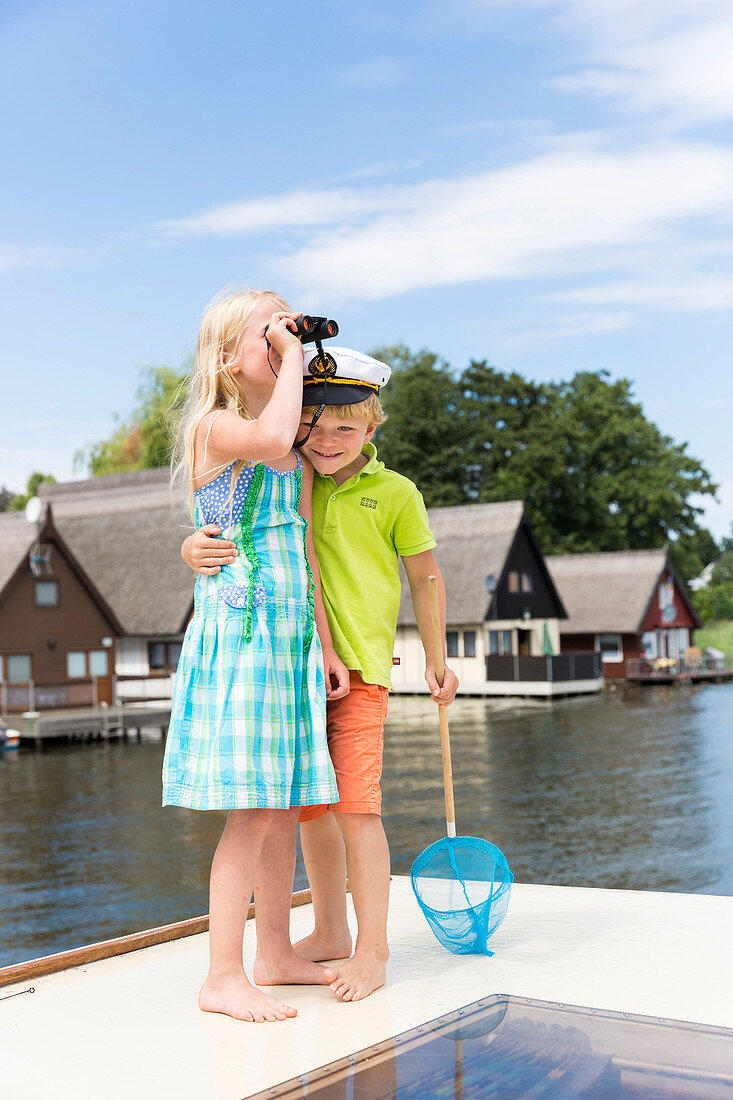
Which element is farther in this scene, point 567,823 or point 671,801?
point 671,801

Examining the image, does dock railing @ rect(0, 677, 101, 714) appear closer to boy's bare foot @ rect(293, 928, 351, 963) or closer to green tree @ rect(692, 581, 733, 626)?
boy's bare foot @ rect(293, 928, 351, 963)

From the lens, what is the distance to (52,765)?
2212cm

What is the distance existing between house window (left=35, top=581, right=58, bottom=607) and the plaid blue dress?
27457mm

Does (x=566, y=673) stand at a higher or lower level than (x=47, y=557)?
lower

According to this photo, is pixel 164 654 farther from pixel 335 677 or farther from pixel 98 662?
pixel 335 677

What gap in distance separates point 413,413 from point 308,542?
172ft

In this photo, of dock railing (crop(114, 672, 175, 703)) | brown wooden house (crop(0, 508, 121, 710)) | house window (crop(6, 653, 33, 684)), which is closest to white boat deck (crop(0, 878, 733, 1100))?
brown wooden house (crop(0, 508, 121, 710))

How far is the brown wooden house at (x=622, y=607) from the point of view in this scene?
4312 centimetres

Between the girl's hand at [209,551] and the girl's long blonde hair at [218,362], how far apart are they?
15 cm

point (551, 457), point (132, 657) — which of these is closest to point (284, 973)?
point (132, 657)

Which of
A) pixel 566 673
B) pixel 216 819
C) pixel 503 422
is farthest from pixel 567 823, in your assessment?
pixel 503 422

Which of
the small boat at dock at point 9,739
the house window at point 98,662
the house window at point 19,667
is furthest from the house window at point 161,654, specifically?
the small boat at dock at point 9,739

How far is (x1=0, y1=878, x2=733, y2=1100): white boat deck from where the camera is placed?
2.51m

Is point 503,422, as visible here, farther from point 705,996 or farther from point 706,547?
point 705,996
